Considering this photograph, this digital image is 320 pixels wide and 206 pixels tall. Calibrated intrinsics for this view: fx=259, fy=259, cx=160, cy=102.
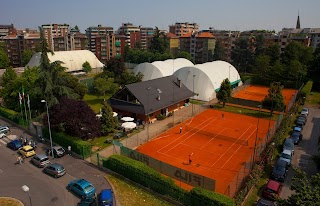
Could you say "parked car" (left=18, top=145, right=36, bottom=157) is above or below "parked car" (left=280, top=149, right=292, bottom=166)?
below

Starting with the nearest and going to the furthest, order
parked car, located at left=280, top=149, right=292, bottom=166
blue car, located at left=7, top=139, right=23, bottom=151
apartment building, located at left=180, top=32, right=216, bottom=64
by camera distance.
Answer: parked car, located at left=280, top=149, right=292, bottom=166, blue car, located at left=7, top=139, right=23, bottom=151, apartment building, located at left=180, top=32, right=216, bottom=64

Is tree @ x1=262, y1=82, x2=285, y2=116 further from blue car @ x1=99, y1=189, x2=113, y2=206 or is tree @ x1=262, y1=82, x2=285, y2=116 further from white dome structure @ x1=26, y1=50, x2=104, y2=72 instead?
white dome structure @ x1=26, y1=50, x2=104, y2=72

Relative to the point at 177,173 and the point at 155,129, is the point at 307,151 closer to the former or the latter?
the point at 177,173

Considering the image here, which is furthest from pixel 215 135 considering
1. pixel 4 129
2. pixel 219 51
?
pixel 219 51

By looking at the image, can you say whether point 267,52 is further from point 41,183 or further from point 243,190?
point 41,183

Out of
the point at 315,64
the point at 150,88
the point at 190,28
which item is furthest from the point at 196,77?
the point at 190,28

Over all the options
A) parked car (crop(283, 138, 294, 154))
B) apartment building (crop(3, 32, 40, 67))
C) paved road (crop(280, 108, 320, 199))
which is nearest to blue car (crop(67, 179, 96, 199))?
paved road (crop(280, 108, 320, 199))
